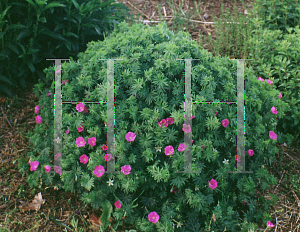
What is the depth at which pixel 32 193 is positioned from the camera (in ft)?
8.52

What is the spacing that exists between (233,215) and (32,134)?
6.30 feet

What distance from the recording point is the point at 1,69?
10.7ft

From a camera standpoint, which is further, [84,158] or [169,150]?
[84,158]

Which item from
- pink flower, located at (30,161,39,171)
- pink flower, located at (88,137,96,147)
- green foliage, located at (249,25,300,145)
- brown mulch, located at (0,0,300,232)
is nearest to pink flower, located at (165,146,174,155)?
pink flower, located at (88,137,96,147)

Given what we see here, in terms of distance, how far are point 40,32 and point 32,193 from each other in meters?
1.70

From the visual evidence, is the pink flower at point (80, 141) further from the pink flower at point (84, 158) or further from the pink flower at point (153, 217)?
the pink flower at point (153, 217)

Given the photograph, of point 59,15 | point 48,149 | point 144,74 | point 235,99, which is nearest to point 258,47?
point 235,99

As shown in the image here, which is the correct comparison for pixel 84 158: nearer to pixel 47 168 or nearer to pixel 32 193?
pixel 47 168

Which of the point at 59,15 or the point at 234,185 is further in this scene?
the point at 59,15

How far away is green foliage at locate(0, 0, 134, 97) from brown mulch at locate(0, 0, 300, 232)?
0.27 meters

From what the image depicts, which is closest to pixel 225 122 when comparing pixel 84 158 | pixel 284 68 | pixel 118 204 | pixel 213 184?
pixel 213 184

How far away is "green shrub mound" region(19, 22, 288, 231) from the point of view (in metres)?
2.18

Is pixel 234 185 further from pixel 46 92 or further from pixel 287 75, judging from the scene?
pixel 46 92

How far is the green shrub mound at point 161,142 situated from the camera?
85.9 inches
